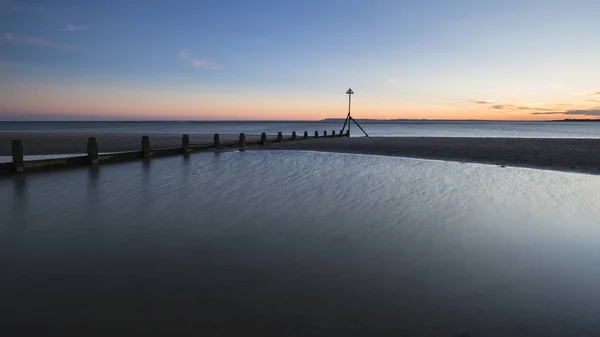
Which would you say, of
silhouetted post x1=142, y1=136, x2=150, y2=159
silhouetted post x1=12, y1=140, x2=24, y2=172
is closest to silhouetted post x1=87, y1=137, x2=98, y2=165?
Answer: silhouetted post x1=12, y1=140, x2=24, y2=172

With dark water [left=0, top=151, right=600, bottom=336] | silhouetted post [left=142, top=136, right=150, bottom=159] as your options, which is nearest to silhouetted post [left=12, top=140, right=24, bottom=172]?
dark water [left=0, top=151, right=600, bottom=336]

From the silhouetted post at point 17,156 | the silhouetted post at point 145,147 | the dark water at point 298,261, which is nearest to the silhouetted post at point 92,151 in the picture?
the silhouetted post at point 17,156

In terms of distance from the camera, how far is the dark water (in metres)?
3.42

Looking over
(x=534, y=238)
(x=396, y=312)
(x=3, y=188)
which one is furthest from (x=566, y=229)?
(x=3, y=188)

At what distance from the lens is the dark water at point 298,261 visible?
342 centimetres

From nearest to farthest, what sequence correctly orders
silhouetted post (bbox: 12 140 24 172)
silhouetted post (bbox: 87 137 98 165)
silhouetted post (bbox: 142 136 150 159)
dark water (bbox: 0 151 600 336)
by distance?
dark water (bbox: 0 151 600 336)
silhouetted post (bbox: 12 140 24 172)
silhouetted post (bbox: 87 137 98 165)
silhouetted post (bbox: 142 136 150 159)

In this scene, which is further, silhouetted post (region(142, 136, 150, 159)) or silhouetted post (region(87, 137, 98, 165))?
silhouetted post (region(142, 136, 150, 159))

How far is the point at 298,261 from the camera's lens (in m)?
4.97

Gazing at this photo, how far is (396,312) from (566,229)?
4.76m

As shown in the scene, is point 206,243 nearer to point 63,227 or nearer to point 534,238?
point 63,227

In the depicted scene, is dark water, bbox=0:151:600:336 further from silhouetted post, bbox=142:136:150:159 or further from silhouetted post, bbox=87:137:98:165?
silhouetted post, bbox=142:136:150:159

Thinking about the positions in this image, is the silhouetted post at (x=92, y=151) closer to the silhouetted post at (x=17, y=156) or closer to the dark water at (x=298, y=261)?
the silhouetted post at (x=17, y=156)

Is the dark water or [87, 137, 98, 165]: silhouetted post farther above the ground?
[87, 137, 98, 165]: silhouetted post

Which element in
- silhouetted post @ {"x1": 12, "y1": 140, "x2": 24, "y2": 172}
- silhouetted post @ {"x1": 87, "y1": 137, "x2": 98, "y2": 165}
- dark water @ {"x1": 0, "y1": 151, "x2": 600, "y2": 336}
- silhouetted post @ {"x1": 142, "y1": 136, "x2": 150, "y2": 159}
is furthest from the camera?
silhouetted post @ {"x1": 142, "y1": 136, "x2": 150, "y2": 159}
